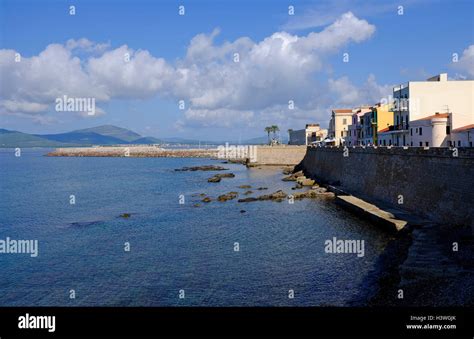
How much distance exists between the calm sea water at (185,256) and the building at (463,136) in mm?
10483

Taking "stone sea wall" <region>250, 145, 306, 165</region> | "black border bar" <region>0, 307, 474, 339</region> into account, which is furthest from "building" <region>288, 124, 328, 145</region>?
"black border bar" <region>0, 307, 474, 339</region>

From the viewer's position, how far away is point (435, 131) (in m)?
39.2

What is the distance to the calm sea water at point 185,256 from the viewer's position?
733 inches

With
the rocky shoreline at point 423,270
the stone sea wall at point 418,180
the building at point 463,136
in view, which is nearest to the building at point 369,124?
the stone sea wall at point 418,180

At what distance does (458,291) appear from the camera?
15727mm

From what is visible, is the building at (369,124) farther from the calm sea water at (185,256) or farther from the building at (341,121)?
the calm sea water at (185,256)

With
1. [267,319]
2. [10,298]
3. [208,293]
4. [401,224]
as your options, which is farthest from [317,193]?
[267,319]

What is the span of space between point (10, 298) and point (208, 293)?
25.7 feet

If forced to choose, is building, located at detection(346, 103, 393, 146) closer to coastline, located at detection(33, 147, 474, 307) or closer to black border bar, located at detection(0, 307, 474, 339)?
coastline, located at detection(33, 147, 474, 307)

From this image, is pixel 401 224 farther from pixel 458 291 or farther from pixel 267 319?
pixel 267 319

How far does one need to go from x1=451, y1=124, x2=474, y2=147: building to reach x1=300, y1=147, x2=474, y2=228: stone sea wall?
18.2ft

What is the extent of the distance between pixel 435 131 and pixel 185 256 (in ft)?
82.4

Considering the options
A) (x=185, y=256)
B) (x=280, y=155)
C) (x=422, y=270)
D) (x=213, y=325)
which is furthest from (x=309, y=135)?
(x=213, y=325)

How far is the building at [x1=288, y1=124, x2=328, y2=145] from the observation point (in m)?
111
